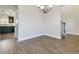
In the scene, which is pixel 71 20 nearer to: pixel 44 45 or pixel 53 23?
pixel 53 23

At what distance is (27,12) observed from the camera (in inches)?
122

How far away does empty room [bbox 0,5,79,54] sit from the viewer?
8.91 feet

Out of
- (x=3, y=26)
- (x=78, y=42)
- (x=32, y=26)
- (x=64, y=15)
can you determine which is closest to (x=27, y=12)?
(x=32, y=26)

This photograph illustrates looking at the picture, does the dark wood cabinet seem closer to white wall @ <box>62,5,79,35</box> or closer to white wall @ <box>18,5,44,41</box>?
white wall @ <box>18,5,44,41</box>

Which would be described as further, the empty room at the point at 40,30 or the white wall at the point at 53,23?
the white wall at the point at 53,23

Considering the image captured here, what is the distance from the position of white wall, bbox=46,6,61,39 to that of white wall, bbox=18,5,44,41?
0.61ft

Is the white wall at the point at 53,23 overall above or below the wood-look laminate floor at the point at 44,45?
above

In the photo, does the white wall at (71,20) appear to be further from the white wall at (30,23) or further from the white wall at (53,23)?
the white wall at (30,23)

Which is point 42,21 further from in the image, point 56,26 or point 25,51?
point 25,51

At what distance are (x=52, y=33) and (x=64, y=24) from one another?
1.45 feet

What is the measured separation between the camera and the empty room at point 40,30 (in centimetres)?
272

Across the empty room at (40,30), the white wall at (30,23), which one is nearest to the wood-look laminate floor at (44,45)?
the empty room at (40,30)

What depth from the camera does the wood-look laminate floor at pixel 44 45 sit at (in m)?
2.74

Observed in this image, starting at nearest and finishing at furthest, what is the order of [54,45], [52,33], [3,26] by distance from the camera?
1. [3,26]
2. [54,45]
3. [52,33]
